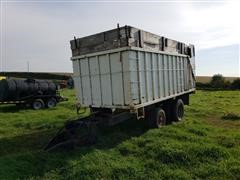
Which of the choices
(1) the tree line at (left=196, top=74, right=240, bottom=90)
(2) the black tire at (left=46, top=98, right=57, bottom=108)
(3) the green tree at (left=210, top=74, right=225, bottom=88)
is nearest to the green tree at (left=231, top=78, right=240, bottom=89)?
(1) the tree line at (left=196, top=74, right=240, bottom=90)

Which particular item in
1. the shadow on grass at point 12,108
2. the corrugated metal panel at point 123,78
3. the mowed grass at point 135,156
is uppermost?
the corrugated metal panel at point 123,78

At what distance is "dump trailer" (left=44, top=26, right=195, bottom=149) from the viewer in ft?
26.9

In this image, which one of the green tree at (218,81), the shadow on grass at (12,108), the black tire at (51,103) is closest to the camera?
the shadow on grass at (12,108)

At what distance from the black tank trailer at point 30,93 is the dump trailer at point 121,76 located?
28.6 ft

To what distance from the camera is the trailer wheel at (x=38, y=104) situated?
17.9m

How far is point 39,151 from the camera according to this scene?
24.5 ft

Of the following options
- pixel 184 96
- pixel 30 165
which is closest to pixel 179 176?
pixel 30 165

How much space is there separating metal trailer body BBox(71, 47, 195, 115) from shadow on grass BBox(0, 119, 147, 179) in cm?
105

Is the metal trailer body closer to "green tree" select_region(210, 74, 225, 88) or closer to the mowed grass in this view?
the mowed grass

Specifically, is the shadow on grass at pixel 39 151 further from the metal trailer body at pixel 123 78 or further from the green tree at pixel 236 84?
the green tree at pixel 236 84

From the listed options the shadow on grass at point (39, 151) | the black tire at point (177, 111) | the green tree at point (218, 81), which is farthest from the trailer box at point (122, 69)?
the green tree at point (218, 81)

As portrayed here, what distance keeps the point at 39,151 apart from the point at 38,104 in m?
11.1

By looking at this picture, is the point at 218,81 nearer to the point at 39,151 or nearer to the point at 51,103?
the point at 51,103

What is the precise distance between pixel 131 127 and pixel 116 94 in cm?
202
